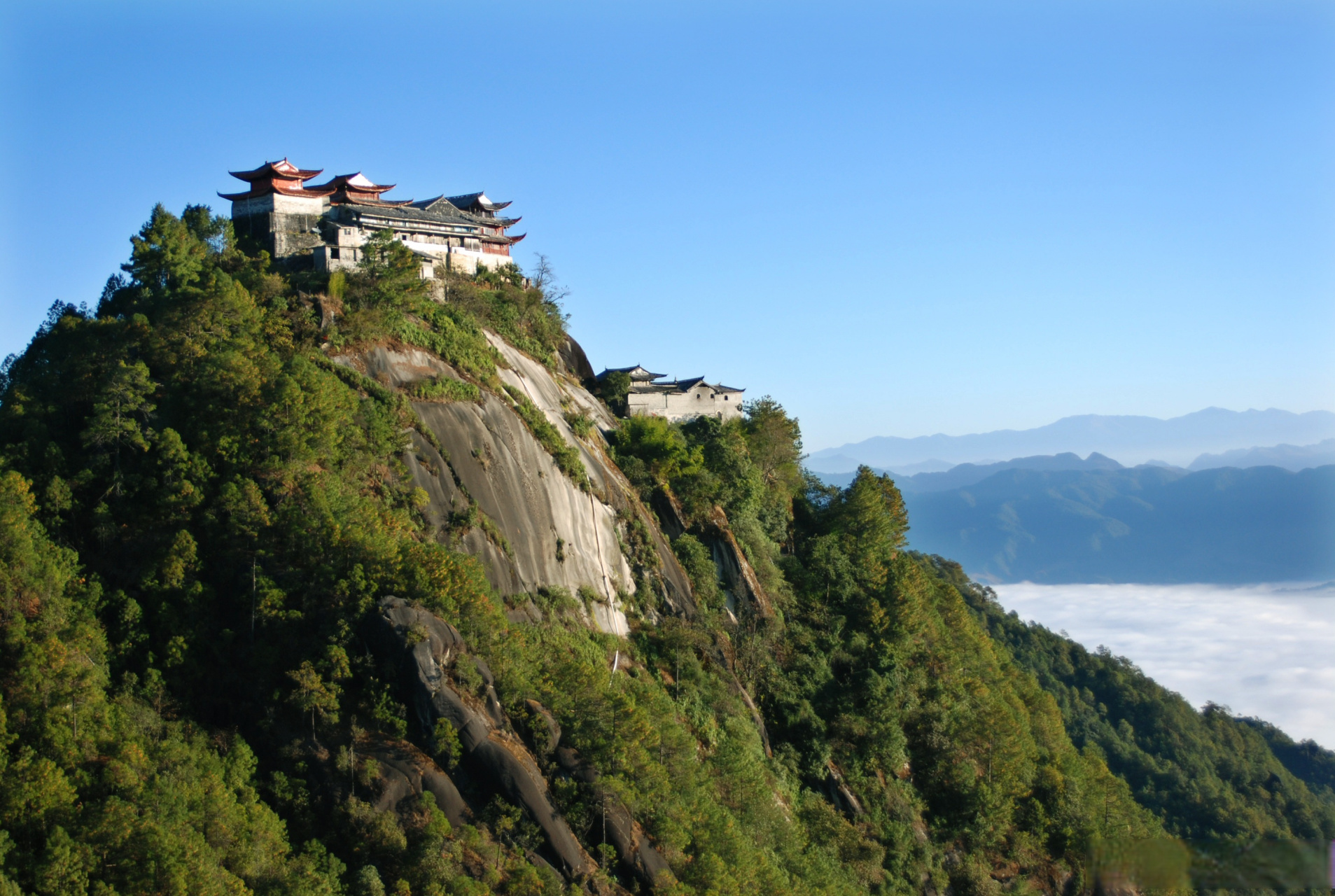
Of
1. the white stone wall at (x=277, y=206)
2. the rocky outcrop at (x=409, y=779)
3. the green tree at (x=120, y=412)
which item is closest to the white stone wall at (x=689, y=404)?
the white stone wall at (x=277, y=206)

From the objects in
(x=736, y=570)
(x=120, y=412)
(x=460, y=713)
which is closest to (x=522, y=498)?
(x=460, y=713)

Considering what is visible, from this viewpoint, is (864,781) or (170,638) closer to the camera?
(170,638)

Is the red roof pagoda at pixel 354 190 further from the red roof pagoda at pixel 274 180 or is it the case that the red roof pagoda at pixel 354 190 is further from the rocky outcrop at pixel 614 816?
the rocky outcrop at pixel 614 816

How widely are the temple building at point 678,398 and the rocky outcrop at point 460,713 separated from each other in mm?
27086

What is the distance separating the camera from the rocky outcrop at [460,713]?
28.0m

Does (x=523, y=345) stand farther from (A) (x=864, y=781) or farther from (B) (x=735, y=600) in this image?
(A) (x=864, y=781)

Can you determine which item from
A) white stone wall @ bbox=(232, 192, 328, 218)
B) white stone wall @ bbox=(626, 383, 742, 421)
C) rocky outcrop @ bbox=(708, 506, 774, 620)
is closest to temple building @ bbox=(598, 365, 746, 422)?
white stone wall @ bbox=(626, 383, 742, 421)

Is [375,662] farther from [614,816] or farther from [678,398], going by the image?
[678,398]

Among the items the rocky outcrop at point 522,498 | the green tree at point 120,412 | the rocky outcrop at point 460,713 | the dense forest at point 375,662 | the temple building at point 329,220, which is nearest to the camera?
the dense forest at point 375,662

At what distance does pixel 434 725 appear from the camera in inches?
1100

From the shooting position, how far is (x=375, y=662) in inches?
1115

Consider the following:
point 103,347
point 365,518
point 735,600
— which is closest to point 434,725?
point 365,518

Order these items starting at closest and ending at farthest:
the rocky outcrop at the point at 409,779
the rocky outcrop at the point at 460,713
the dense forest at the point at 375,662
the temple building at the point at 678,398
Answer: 1. the dense forest at the point at 375,662
2. the rocky outcrop at the point at 409,779
3. the rocky outcrop at the point at 460,713
4. the temple building at the point at 678,398

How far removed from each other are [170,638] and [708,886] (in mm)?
16278
